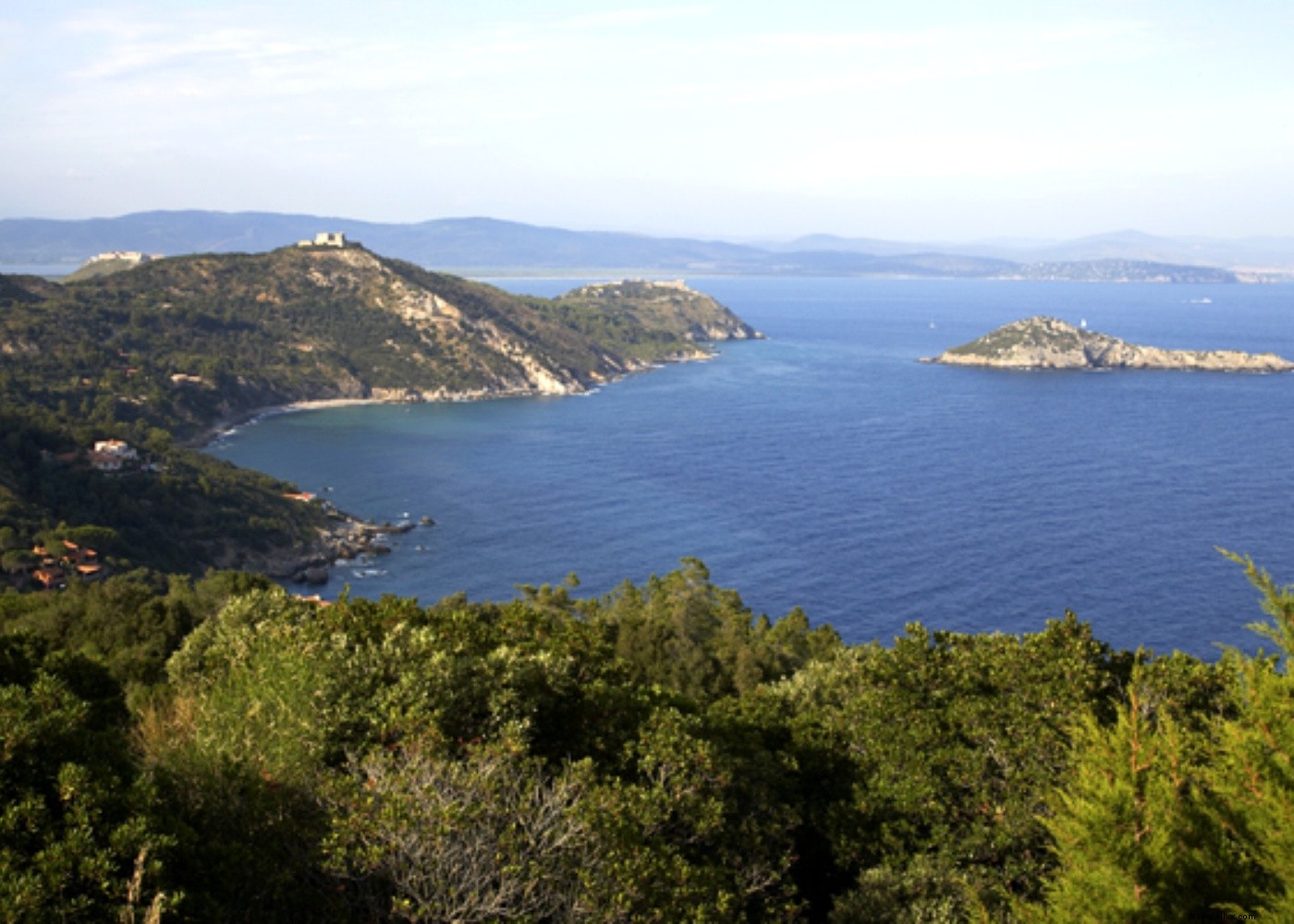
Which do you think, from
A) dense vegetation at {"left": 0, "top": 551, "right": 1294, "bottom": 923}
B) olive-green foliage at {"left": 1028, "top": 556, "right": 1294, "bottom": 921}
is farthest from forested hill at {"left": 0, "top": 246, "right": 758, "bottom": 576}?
olive-green foliage at {"left": 1028, "top": 556, "right": 1294, "bottom": 921}

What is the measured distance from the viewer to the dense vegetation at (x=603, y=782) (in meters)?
8.05

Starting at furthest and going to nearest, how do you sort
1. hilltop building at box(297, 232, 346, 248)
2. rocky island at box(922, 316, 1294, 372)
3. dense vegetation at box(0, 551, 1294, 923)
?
hilltop building at box(297, 232, 346, 248), rocky island at box(922, 316, 1294, 372), dense vegetation at box(0, 551, 1294, 923)

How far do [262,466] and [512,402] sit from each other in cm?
4330

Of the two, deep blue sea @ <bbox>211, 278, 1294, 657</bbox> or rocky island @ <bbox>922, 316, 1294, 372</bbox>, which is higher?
rocky island @ <bbox>922, 316, 1294, 372</bbox>

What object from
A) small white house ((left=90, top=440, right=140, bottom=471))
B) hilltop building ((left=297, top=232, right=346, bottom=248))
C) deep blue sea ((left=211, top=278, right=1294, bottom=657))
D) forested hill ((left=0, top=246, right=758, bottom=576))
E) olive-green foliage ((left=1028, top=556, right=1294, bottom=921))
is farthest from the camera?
hilltop building ((left=297, top=232, right=346, bottom=248))

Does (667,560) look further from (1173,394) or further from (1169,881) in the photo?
(1173,394)

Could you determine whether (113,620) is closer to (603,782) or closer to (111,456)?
(603,782)

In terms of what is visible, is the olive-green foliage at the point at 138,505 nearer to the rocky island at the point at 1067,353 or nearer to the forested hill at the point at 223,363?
the forested hill at the point at 223,363

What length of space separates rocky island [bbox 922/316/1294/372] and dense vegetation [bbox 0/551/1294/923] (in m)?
142

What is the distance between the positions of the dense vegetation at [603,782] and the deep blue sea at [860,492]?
1286 inches

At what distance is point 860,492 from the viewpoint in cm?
7488

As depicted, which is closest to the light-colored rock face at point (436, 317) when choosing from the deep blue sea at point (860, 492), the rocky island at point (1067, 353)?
the deep blue sea at point (860, 492)

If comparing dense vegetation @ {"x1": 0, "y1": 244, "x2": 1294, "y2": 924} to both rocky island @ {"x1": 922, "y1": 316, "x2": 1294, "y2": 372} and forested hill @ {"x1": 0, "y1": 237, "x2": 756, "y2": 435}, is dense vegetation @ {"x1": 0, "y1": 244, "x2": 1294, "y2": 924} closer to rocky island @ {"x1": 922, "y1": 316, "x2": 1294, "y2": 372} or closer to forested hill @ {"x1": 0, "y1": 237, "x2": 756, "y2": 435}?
forested hill @ {"x1": 0, "y1": 237, "x2": 756, "y2": 435}

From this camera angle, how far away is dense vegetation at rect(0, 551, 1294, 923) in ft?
26.4
